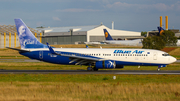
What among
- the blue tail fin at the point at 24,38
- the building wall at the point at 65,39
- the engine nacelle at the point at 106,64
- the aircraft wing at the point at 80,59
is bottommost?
the engine nacelle at the point at 106,64

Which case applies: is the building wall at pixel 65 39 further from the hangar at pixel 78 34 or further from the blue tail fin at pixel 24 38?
the blue tail fin at pixel 24 38

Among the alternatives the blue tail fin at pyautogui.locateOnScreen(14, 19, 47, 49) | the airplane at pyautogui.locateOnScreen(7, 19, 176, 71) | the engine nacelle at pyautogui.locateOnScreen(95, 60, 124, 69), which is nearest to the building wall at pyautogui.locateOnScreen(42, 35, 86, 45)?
the blue tail fin at pyautogui.locateOnScreen(14, 19, 47, 49)

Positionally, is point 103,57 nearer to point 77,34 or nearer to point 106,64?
point 106,64

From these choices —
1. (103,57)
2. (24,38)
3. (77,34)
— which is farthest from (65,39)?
(103,57)

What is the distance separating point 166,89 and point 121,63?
689 inches

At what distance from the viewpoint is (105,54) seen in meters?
37.1

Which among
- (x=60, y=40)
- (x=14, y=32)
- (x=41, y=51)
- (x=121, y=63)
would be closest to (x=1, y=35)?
(x=14, y=32)

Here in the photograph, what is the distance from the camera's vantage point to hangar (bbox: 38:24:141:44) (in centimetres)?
14400

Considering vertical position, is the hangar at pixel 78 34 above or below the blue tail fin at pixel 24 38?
above

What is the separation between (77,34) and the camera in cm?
14500

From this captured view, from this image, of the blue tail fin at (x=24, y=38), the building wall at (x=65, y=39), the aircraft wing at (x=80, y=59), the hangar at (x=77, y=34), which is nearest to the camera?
the aircraft wing at (x=80, y=59)

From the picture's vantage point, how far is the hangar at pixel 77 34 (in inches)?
5669

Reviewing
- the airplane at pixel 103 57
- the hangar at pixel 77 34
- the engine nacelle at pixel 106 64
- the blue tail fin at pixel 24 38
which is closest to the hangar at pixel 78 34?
the hangar at pixel 77 34

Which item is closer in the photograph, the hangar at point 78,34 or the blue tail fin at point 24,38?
the blue tail fin at point 24,38
